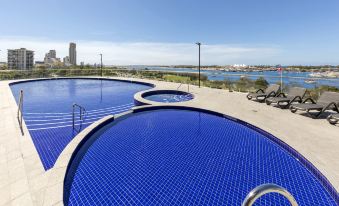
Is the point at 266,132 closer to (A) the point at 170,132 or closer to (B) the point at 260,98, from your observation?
(A) the point at 170,132

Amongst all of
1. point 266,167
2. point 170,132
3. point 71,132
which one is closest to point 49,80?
point 71,132

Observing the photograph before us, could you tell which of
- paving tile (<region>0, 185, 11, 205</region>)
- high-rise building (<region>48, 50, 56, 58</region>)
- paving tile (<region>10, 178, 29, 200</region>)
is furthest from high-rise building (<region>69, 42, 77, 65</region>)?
paving tile (<region>0, 185, 11, 205</region>)

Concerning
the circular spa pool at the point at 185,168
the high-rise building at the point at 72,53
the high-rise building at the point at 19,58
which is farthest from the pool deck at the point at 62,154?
the high-rise building at the point at 72,53

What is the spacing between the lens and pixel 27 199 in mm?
2928

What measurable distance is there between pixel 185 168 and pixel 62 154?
106 inches

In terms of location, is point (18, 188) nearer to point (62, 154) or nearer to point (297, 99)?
point (62, 154)

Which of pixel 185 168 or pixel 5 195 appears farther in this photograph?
pixel 185 168

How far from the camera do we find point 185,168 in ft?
14.4

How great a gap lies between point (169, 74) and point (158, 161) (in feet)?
62.1

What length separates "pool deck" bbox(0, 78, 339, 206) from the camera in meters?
3.12

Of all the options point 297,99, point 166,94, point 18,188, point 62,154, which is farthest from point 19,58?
point 297,99

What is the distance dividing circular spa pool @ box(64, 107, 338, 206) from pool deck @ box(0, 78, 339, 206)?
0.26m

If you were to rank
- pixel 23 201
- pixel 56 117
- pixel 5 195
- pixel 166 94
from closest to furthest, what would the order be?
pixel 23 201 → pixel 5 195 → pixel 56 117 → pixel 166 94

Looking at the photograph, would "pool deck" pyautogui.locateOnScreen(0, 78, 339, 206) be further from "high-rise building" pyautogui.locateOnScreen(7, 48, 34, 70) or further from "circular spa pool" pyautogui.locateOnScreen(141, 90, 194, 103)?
A: "high-rise building" pyautogui.locateOnScreen(7, 48, 34, 70)
